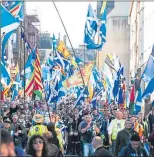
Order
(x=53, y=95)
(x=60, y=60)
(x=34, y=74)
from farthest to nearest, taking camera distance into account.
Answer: (x=60, y=60), (x=53, y=95), (x=34, y=74)

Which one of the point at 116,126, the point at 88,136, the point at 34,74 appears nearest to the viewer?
the point at 116,126

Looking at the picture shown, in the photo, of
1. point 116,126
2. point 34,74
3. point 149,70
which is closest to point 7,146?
point 116,126

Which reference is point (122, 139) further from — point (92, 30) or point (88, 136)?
point (92, 30)

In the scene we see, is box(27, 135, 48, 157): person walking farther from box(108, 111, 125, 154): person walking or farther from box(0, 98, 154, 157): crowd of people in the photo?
box(108, 111, 125, 154): person walking

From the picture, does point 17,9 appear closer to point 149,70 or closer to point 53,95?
point 53,95

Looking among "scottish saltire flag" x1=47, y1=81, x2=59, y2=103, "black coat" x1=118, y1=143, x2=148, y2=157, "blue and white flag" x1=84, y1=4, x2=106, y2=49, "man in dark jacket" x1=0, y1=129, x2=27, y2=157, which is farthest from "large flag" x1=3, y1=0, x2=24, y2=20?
"man in dark jacket" x1=0, y1=129, x2=27, y2=157

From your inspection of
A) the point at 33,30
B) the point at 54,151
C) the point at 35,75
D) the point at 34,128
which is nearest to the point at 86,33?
the point at 35,75

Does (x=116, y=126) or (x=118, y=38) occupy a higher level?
(x=118, y=38)

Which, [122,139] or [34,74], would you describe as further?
[34,74]

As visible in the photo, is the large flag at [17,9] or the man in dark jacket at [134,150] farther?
the large flag at [17,9]

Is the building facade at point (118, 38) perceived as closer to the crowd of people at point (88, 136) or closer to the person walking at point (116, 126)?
the crowd of people at point (88, 136)

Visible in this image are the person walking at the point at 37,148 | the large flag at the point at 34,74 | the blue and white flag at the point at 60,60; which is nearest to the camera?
the person walking at the point at 37,148

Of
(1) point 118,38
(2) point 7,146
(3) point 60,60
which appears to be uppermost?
(1) point 118,38

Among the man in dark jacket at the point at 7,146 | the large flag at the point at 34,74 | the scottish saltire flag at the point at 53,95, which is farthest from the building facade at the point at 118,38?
the man in dark jacket at the point at 7,146
